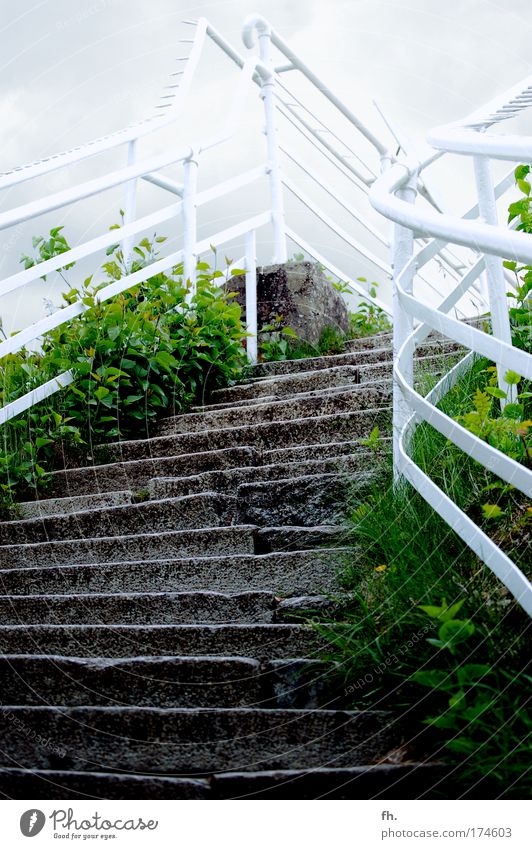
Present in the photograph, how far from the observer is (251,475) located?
3.10 meters

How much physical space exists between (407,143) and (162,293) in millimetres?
1537

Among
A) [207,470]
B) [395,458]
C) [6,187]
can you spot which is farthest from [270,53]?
[395,458]

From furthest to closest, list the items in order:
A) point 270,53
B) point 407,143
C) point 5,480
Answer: point 270,53 → point 407,143 → point 5,480

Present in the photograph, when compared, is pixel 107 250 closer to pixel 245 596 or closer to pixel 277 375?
pixel 277 375

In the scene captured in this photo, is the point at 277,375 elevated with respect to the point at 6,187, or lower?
lower

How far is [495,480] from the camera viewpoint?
2.23 metres

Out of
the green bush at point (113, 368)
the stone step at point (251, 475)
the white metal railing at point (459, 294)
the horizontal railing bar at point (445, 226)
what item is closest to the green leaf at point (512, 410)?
the white metal railing at point (459, 294)

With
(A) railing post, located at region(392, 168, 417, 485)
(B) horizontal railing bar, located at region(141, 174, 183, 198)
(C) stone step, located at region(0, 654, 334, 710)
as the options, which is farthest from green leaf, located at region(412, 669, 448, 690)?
(B) horizontal railing bar, located at region(141, 174, 183, 198)

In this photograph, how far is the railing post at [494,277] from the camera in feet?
8.32

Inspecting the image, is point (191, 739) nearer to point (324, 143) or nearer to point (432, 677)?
point (432, 677)

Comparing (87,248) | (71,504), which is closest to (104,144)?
(87,248)

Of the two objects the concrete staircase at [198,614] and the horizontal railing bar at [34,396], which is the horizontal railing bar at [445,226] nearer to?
the concrete staircase at [198,614]

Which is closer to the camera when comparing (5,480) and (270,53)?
(5,480)

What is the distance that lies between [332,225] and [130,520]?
8.59 feet
